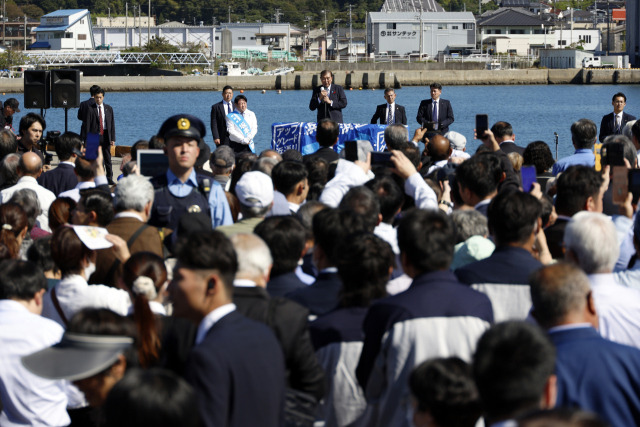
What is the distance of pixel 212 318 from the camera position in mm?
3285

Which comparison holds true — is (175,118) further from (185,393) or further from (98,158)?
(185,393)

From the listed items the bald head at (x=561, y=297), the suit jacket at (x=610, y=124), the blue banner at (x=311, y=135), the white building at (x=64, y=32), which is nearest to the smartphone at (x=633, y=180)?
the bald head at (x=561, y=297)

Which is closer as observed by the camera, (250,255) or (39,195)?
(250,255)

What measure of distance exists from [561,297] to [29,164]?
196 inches

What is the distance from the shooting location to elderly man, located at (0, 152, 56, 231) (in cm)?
702

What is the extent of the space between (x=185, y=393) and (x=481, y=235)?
307 cm

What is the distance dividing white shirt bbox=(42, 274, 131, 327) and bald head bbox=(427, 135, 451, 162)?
3.75m

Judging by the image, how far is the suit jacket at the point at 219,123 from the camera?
1247 cm

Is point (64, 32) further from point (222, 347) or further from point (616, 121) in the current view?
point (222, 347)

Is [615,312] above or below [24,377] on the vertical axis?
above

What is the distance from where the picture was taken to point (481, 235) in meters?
5.30

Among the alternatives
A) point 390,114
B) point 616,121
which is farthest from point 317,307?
point 390,114

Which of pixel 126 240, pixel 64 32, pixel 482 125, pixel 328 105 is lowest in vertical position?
pixel 126 240

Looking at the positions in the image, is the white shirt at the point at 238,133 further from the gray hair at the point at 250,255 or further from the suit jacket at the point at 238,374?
the suit jacket at the point at 238,374
